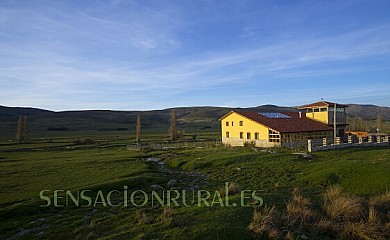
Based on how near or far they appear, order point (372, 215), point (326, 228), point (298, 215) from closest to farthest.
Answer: point (326, 228), point (298, 215), point (372, 215)

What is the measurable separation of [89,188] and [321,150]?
28.1 meters

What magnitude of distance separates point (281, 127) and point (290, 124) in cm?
337

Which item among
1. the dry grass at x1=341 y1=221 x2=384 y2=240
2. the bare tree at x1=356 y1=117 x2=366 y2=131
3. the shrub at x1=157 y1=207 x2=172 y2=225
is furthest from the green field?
the bare tree at x1=356 y1=117 x2=366 y2=131

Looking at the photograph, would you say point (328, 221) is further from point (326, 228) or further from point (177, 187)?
point (177, 187)

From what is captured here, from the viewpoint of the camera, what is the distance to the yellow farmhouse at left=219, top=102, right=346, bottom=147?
141 feet

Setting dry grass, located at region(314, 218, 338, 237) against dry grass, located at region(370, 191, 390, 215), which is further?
dry grass, located at region(370, 191, 390, 215)

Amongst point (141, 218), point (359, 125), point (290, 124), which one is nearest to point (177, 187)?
point (141, 218)

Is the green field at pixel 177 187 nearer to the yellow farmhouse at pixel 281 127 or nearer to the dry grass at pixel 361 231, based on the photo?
the dry grass at pixel 361 231

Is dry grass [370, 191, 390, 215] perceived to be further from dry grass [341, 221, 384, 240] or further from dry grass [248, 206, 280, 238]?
dry grass [248, 206, 280, 238]

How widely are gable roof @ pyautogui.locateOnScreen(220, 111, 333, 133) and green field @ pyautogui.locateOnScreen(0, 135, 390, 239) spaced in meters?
8.93

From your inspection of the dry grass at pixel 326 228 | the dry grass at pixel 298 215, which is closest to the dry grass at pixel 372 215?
the dry grass at pixel 326 228

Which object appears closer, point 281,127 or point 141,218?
point 141,218

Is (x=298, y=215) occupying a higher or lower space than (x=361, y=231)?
higher

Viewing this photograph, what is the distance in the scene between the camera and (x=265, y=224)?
1143cm
